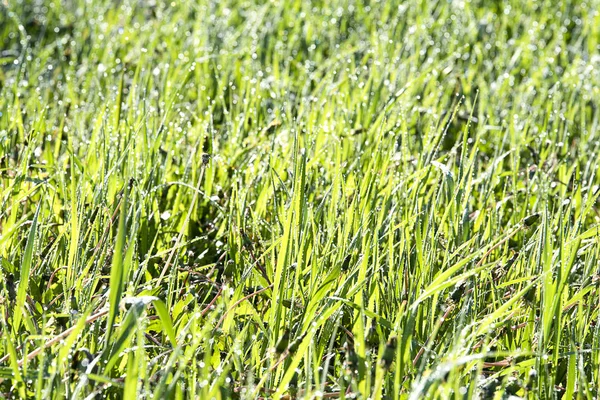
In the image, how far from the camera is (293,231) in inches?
55.7

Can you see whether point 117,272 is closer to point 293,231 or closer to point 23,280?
point 23,280

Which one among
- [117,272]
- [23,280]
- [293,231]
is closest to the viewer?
[117,272]

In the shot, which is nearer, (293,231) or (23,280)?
(23,280)

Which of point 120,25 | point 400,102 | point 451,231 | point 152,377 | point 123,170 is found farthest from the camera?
point 120,25

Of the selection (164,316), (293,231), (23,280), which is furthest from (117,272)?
(293,231)

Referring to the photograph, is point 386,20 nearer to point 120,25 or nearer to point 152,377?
point 120,25

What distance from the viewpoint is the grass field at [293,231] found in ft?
4.02

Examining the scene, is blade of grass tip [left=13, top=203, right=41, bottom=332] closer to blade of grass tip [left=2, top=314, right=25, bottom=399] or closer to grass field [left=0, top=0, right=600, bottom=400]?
grass field [left=0, top=0, right=600, bottom=400]

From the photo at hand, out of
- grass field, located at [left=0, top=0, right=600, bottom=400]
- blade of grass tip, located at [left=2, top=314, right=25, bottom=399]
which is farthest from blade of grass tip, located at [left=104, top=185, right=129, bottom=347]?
blade of grass tip, located at [left=2, top=314, right=25, bottom=399]

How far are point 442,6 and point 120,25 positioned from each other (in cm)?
152

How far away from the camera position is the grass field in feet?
4.02

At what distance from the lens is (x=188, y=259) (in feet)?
5.73

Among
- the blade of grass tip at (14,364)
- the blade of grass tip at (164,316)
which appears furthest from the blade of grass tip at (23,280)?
the blade of grass tip at (164,316)

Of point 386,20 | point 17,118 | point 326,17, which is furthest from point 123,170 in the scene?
point 386,20
